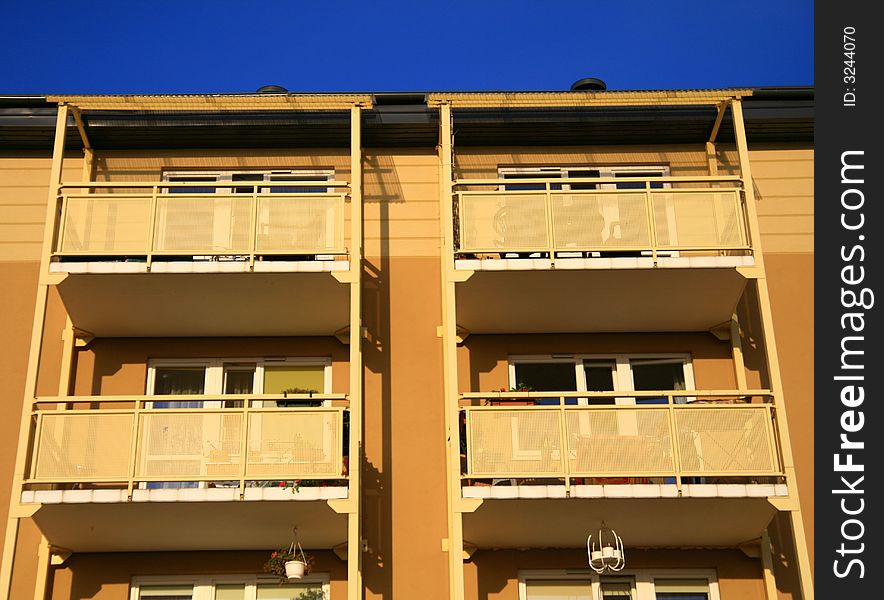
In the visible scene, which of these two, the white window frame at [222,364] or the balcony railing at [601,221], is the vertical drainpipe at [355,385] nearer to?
the white window frame at [222,364]

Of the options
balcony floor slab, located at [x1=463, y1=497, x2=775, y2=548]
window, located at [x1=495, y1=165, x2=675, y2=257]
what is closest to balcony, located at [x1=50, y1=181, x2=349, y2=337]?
window, located at [x1=495, y1=165, x2=675, y2=257]

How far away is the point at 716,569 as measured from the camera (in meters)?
15.5

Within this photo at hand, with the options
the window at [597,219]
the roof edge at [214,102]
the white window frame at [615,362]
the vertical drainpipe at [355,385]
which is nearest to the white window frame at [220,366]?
the vertical drainpipe at [355,385]

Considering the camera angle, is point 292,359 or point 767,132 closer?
point 292,359

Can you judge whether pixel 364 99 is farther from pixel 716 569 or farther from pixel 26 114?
pixel 716 569

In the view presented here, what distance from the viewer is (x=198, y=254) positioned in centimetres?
1549

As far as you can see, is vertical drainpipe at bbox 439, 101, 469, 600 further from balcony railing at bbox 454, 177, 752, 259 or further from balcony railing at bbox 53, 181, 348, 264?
balcony railing at bbox 53, 181, 348, 264

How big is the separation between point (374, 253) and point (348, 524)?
184 inches

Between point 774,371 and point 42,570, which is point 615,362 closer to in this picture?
point 774,371

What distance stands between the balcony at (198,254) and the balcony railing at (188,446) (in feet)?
6.65

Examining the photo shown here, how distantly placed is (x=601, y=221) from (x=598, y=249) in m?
0.50

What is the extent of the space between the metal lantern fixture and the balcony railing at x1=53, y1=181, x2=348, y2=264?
5307mm

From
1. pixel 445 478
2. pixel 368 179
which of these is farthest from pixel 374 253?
pixel 445 478

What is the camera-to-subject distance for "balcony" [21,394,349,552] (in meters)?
14.0
